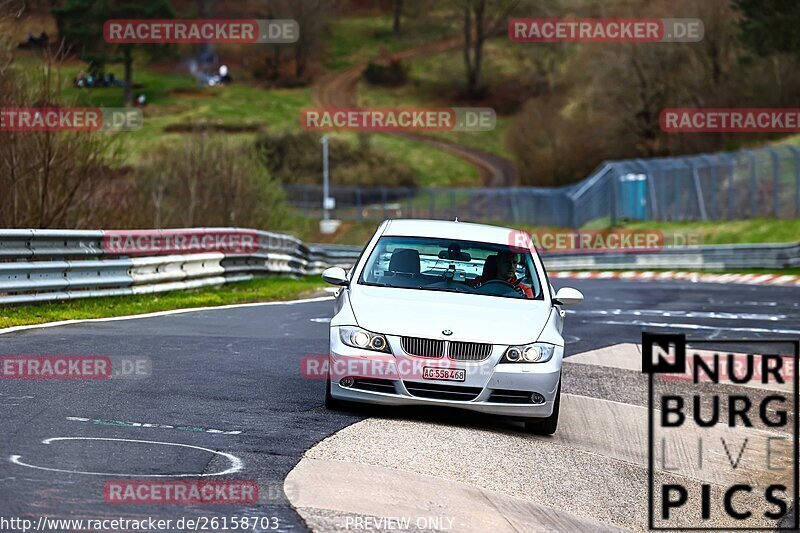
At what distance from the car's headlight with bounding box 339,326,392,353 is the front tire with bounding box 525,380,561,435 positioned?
1434mm

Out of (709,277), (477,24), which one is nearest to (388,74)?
(477,24)

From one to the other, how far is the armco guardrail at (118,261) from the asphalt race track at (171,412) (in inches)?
50.7

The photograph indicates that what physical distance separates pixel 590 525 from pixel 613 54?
2437 inches

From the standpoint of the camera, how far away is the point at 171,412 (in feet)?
32.3

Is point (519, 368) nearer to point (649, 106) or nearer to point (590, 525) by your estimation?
point (590, 525)

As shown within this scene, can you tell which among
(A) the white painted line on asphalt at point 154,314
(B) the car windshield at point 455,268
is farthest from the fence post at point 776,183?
(B) the car windshield at point 455,268

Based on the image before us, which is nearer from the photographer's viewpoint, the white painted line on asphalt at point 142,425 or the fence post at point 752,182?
the white painted line on asphalt at point 142,425

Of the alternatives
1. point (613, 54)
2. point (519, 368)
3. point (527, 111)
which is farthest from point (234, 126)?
point (519, 368)

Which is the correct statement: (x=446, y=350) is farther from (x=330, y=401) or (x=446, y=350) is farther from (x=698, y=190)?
(x=698, y=190)

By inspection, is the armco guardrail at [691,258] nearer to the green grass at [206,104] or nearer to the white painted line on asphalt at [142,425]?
the white painted line on asphalt at [142,425]

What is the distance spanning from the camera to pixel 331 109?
109750 mm

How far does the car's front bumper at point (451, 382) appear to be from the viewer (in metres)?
10.0

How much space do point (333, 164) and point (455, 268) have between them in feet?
272

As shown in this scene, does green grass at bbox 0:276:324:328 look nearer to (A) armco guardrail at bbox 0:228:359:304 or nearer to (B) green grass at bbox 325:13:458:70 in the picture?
(A) armco guardrail at bbox 0:228:359:304
